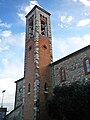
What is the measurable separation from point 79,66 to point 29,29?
1098 cm

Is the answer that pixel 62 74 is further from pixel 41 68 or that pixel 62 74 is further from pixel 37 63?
pixel 37 63

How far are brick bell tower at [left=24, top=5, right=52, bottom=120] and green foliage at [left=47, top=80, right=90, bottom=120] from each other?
3404 millimetres

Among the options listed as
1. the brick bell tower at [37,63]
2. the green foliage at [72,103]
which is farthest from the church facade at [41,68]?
the green foliage at [72,103]

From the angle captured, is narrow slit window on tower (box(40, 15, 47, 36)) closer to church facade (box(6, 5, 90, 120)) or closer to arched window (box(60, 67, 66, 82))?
church facade (box(6, 5, 90, 120))

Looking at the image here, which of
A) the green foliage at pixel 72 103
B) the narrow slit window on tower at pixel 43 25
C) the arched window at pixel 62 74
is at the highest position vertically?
the narrow slit window on tower at pixel 43 25

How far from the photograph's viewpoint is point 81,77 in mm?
19016

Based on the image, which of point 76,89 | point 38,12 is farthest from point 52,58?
point 76,89

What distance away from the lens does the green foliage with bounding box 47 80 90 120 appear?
15.3 meters

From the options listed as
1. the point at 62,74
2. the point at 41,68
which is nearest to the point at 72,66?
the point at 62,74

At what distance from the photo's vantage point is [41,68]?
22.8m

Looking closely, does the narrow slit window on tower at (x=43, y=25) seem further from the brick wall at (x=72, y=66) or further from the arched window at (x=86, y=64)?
the arched window at (x=86, y=64)

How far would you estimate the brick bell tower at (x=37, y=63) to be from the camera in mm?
20828

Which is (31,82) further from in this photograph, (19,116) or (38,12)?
(38,12)

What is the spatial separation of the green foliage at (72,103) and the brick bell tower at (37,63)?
11.2 ft
